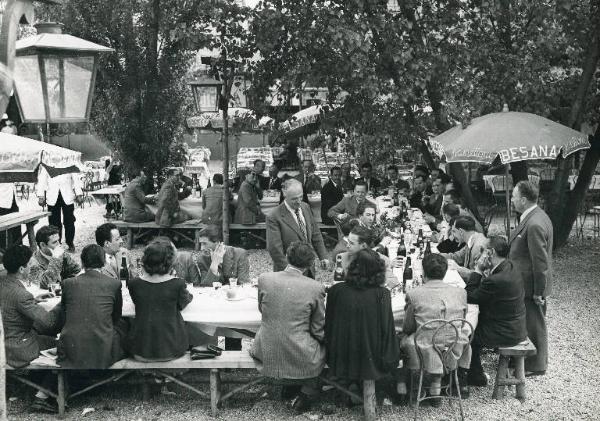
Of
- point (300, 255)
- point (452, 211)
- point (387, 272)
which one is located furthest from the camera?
point (452, 211)

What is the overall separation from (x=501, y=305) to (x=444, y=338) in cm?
77

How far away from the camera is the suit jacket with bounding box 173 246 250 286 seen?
7.27m

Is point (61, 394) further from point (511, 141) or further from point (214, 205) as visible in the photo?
point (214, 205)

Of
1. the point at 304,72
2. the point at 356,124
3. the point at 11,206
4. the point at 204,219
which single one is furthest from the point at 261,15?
the point at 11,206

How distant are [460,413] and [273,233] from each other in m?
2.72

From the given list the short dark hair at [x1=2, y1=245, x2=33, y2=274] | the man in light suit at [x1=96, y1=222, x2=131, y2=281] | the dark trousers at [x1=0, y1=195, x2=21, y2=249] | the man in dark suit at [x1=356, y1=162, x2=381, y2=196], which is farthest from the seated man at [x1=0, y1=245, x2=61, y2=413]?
the man in dark suit at [x1=356, y1=162, x2=381, y2=196]

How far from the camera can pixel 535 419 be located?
19.7 feet

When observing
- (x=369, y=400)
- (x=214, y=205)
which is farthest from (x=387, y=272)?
(x=214, y=205)

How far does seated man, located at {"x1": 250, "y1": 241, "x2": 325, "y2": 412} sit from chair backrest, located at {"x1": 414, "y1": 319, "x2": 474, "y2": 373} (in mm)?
764

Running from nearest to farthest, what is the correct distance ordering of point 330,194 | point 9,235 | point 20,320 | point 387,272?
point 20,320, point 387,272, point 9,235, point 330,194

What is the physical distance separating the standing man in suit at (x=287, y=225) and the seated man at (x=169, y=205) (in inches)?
208

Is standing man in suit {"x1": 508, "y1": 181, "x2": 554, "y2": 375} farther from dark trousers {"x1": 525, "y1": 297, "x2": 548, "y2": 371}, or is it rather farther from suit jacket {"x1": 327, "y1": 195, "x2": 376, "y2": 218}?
suit jacket {"x1": 327, "y1": 195, "x2": 376, "y2": 218}

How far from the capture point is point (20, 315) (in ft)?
19.5

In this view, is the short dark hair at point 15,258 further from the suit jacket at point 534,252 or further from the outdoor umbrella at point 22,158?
the suit jacket at point 534,252
